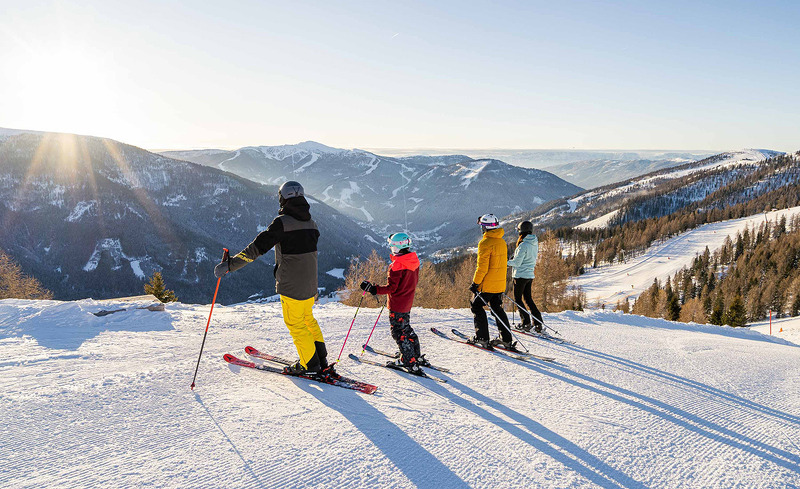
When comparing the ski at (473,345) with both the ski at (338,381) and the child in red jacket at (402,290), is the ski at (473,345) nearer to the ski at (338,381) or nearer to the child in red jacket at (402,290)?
the child in red jacket at (402,290)

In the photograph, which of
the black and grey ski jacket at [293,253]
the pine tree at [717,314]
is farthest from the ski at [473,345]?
the pine tree at [717,314]

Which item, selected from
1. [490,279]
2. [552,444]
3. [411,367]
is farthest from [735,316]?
[552,444]

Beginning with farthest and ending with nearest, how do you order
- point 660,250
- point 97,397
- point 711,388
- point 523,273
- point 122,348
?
1. point 660,250
2. point 523,273
3. point 122,348
4. point 711,388
5. point 97,397

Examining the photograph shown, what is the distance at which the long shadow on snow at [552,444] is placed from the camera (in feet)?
11.2

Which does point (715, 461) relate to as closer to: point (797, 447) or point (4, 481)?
point (797, 447)

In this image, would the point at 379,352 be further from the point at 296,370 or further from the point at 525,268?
the point at 525,268

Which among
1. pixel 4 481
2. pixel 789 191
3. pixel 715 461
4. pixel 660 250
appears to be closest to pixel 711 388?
pixel 715 461

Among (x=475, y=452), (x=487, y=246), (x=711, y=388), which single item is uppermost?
(x=487, y=246)

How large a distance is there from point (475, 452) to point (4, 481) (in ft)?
12.5

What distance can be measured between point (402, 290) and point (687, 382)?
16.1ft

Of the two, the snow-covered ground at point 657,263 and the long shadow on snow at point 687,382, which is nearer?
the long shadow on snow at point 687,382

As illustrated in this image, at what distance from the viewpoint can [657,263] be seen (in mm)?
115750

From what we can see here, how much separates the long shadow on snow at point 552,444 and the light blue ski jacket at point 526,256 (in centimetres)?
467

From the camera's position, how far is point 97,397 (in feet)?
14.7
